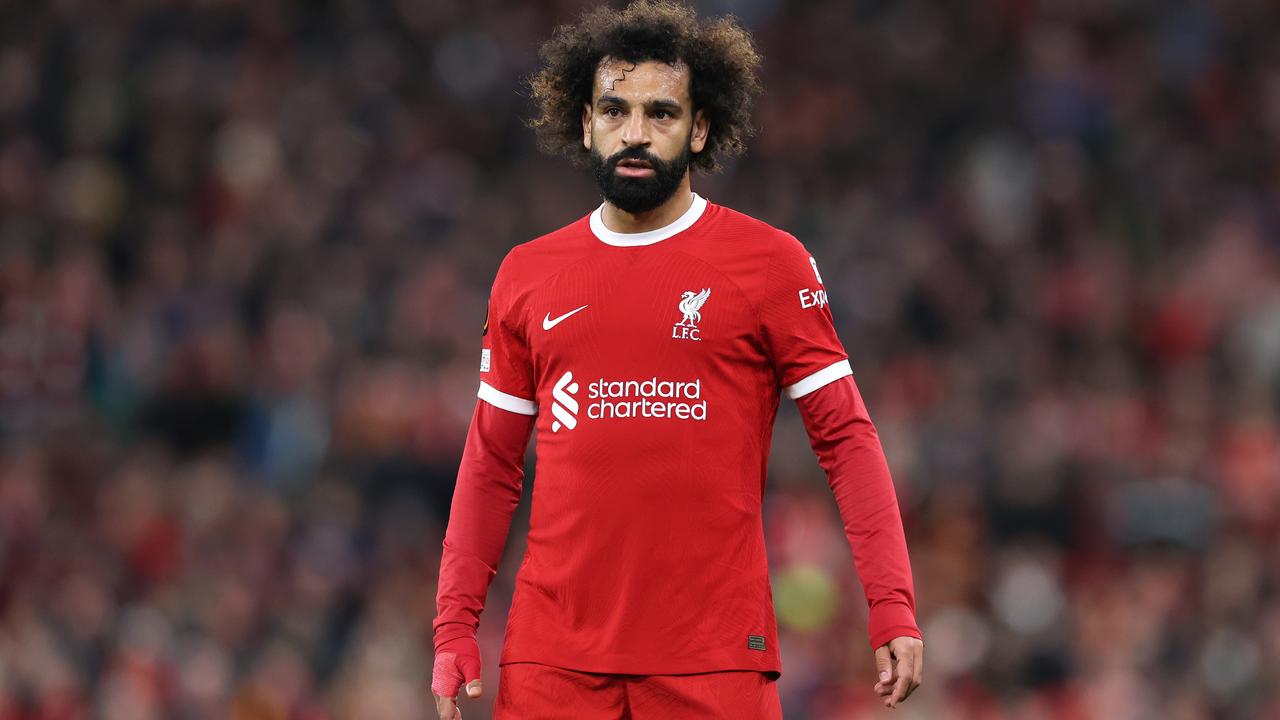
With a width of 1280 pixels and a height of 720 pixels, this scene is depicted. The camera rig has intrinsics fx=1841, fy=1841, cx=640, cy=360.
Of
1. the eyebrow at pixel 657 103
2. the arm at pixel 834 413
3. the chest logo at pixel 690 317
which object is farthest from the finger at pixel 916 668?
the eyebrow at pixel 657 103

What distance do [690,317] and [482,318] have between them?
7234 mm

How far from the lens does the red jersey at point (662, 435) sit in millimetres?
4211

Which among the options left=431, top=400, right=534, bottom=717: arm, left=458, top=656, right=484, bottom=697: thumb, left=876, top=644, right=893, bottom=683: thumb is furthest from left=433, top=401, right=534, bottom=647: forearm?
left=876, top=644, right=893, bottom=683: thumb

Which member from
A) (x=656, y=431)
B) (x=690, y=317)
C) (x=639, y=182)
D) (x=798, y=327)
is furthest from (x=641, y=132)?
(x=656, y=431)

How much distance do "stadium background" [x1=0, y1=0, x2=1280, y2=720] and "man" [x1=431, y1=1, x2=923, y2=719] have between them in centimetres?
506

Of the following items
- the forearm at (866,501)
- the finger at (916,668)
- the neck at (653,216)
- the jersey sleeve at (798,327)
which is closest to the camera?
the finger at (916,668)

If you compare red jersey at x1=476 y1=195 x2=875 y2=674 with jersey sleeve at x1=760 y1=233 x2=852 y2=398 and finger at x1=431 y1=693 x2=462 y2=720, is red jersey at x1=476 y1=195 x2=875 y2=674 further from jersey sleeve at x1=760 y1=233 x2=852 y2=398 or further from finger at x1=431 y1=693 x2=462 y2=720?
finger at x1=431 y1=693 x2=462 y2=720

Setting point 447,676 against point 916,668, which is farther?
point 447,676

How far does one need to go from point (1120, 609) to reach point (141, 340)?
20.2 ft

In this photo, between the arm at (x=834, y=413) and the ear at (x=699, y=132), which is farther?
the ear at (x=699, y=132)

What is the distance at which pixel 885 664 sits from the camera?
13.5 ft

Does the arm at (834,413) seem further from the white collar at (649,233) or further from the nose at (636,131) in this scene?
the nose at (636,131)

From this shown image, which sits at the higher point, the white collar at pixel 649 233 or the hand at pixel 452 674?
the white collar at pixel 649 233

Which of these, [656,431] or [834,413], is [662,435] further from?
[834,413]
